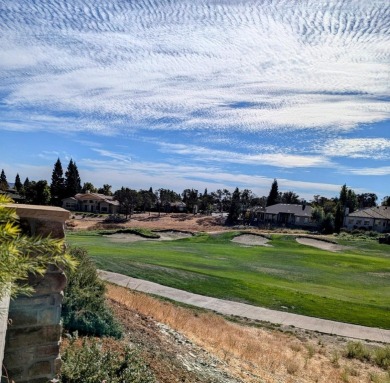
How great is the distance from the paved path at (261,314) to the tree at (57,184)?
8575cm

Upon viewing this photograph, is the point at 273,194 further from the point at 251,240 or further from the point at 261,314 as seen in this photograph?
the point at 261,314

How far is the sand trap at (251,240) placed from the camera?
56287 mm

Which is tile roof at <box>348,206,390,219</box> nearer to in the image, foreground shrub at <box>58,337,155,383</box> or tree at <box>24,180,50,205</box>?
tree at <box>24,180,50,205</box>

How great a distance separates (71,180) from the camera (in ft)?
348

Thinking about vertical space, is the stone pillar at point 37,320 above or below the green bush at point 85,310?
above

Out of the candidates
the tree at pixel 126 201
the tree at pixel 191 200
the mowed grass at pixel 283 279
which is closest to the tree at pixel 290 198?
the tree at pixel 191 200

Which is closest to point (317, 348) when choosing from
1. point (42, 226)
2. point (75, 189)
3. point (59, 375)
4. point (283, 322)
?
point (283, 322)

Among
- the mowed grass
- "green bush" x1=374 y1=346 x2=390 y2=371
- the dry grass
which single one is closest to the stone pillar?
the dry grass

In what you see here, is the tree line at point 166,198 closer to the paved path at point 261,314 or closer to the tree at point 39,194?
the tree at point 39,194

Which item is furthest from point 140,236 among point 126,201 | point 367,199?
point 367,199

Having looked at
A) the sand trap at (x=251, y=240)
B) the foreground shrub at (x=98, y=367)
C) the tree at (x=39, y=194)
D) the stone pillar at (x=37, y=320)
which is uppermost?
the tree at (x=39, y=194)

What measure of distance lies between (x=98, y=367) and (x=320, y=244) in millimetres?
56238

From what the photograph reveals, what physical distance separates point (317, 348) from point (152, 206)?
89534 mm

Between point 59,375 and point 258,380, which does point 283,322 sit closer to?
point 258,380
